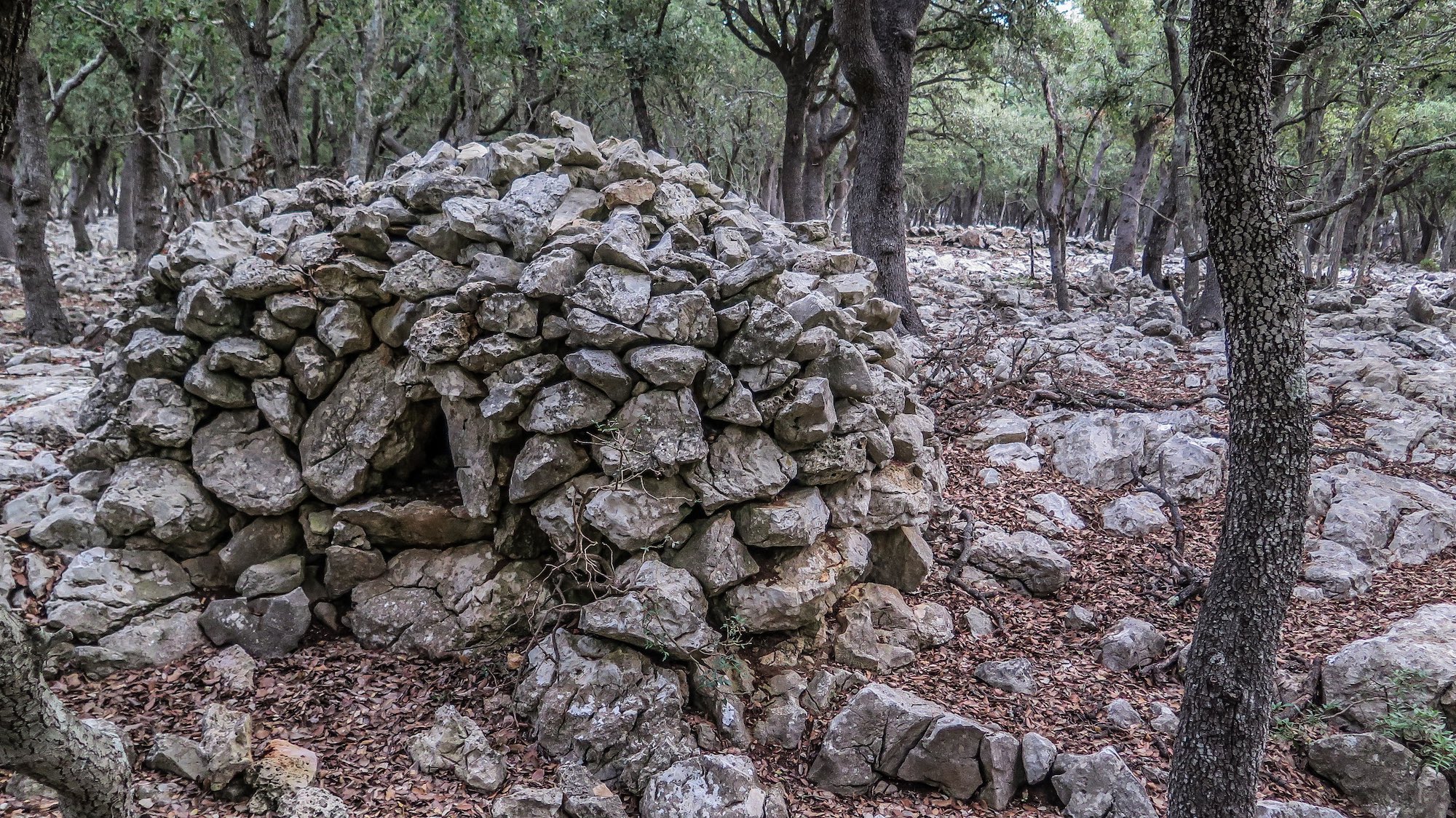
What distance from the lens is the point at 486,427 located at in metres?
5.08

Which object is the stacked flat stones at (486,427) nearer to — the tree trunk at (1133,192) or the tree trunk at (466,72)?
the tree trunk at (466,72)

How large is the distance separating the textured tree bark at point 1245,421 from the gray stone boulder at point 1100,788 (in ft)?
0.80

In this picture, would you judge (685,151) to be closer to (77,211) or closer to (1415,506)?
(77,211)

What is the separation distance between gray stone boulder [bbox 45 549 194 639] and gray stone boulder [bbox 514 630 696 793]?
2513 mm

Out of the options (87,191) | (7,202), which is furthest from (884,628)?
(87,191)

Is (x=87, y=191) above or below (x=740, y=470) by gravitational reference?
above

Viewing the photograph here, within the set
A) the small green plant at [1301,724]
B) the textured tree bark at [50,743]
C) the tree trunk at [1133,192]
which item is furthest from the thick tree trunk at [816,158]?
the textured tree bark at [50,743]

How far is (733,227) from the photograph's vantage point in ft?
20.2

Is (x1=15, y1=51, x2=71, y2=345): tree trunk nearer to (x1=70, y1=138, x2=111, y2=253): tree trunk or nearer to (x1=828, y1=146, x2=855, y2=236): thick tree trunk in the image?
(x1=70, y1=138, x2=111, y2=253): tree trunk

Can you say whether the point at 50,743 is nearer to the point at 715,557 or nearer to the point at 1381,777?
the point at 715,557

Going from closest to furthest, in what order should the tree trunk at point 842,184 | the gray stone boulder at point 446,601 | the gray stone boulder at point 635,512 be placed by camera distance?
the gray stone boulder at point 635,512
the gray stone boulder at point 446,601
the tree trunk at point 842,184

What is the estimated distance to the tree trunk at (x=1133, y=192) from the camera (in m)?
19.1

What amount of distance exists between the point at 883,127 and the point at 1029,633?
709cm

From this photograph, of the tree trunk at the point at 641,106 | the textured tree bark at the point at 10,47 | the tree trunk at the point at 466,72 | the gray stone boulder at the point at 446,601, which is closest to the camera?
the textured tree bark at the point at 10,47
